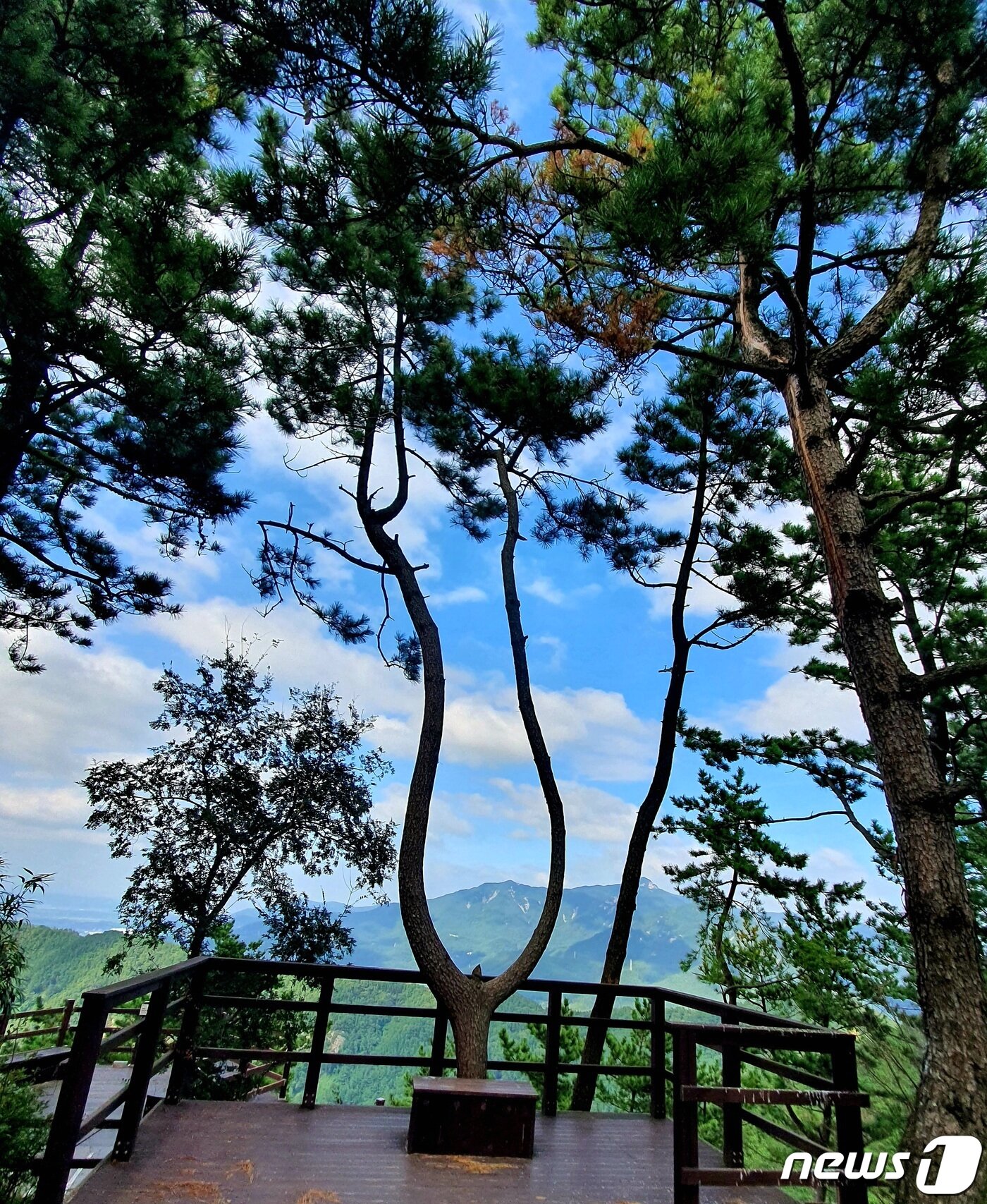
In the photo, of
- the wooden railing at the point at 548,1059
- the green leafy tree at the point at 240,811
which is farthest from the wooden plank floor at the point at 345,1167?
the green leafy tree at the point at 240,811

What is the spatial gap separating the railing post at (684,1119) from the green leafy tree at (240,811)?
576cm

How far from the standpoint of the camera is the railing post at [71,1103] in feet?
6.39

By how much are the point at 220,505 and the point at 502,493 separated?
2.51 m

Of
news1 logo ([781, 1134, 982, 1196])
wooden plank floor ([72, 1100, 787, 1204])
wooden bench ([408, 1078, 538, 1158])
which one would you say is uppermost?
news1 logo ([781, 1134, 982, 1196])

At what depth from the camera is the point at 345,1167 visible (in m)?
2.74

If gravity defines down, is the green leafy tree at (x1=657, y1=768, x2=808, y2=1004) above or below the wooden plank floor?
above

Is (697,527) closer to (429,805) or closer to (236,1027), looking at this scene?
(429,805)

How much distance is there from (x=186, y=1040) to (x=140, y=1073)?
0.76 metres

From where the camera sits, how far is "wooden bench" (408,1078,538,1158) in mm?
3051

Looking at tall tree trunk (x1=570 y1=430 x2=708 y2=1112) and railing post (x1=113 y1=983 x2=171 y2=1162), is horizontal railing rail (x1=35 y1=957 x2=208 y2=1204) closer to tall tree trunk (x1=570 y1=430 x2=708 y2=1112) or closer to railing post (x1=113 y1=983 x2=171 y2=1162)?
railing post (x1=113 y1=983 x2=171 y2=1162)

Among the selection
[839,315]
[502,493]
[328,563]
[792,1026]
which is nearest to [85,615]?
[328,563]

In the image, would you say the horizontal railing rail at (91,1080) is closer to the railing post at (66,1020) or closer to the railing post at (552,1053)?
the railing post at (552,1053)

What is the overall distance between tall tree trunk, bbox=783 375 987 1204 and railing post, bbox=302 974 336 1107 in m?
2.70

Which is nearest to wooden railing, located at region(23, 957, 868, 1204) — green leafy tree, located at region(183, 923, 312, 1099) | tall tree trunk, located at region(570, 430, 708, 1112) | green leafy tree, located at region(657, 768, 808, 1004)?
tall tree trunk, located at region(570, 430, 708, 1112)
